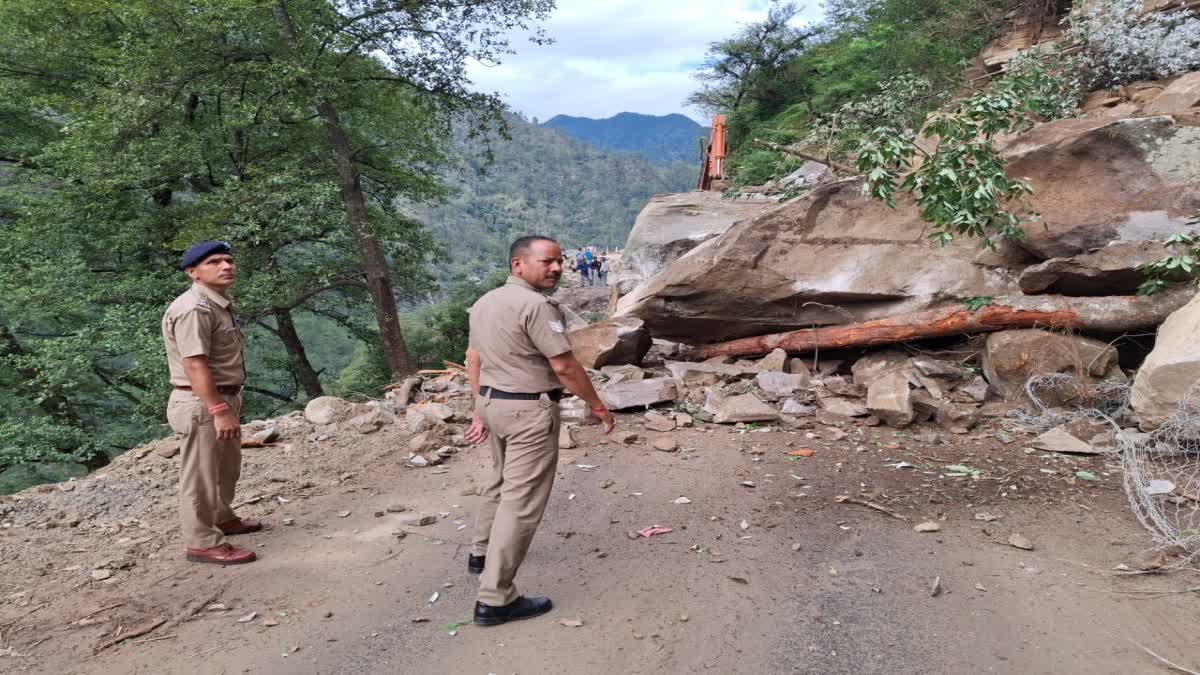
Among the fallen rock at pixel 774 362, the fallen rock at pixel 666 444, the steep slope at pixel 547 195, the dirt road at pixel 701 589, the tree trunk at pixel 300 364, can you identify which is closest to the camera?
the dirt road at pixel 701 589

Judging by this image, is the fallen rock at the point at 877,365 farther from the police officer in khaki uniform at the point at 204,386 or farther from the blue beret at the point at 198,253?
the blue beret at the point at 198,253

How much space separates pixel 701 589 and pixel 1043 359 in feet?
13.6

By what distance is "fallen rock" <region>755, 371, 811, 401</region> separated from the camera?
5.91 m

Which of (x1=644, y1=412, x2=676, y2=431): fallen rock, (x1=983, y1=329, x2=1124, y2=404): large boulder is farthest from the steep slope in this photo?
(x1=983, y1=329, x2=1124, y2=404): large boulder

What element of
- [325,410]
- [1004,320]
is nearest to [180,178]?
[325,410]

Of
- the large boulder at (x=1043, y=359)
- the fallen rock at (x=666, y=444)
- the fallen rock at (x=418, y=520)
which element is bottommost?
the fallen rock at (x=418, y=520)

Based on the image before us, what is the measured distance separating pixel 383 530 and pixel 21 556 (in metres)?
1.90

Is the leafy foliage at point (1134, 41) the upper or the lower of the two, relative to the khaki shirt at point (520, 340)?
upper

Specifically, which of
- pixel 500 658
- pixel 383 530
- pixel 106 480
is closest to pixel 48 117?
pixel 106 480

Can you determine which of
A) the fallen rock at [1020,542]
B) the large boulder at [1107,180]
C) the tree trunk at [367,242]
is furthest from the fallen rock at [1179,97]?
the tree trunk at [367,242]

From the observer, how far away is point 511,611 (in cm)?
278

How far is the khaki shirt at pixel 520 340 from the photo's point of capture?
8.70 feet

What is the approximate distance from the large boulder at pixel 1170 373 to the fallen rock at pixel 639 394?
336 centimetres

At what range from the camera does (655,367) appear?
732 cm
